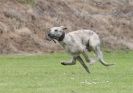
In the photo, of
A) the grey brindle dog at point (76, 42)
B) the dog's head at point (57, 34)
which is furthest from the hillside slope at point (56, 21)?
the dog's head at point (57, 34)

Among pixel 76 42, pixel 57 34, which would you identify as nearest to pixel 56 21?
pixel 76 42

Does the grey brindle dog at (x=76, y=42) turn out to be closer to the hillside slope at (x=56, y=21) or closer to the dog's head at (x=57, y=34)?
the dog's head at (x=57, y=34)

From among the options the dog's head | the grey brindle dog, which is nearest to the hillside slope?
the grey brindle dog

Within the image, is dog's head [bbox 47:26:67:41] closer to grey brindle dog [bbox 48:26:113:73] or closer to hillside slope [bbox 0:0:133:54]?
grey brindle dog [bbox 48:26:113:73]

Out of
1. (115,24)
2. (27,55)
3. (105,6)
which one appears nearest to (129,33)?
(115,24)

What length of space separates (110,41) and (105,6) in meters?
8.18

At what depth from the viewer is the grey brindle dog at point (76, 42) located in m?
20.8

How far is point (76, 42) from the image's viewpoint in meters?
21.1

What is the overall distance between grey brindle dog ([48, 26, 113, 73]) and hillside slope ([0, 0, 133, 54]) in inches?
671

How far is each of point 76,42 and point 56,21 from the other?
23.9 meters

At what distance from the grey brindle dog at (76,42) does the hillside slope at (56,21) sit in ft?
55.9

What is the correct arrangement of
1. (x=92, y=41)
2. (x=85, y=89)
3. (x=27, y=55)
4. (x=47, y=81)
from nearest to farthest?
(x=85, y=89) < (x=47, y=81) < (x=92, y=41) < (x=27, y=55)

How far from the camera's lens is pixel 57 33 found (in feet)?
68.0

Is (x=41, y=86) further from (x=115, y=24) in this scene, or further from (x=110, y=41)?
(x=115, y=24)
